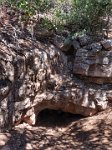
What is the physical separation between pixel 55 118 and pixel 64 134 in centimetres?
89

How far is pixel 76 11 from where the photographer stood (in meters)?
7.31

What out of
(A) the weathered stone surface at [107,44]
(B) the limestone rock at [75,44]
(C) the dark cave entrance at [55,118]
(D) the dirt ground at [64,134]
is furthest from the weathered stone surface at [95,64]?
(C) the dark cave entrance at [55,118]

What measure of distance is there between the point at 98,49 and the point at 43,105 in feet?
5.33

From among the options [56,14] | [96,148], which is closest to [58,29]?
[56,14]

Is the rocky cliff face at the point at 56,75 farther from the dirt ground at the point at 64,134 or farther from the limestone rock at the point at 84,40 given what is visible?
the dirt ground at the point at 64,134

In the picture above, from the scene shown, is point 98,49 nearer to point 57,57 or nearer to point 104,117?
point 57,57

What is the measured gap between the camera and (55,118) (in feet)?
23.4

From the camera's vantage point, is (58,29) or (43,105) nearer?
(43,105)

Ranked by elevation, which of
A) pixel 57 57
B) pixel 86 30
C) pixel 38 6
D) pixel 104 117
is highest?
pixel 38 6

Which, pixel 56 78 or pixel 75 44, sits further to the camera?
pixel 75 44

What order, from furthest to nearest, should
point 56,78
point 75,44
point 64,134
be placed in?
point 75,44
point 56,78
point 64,134

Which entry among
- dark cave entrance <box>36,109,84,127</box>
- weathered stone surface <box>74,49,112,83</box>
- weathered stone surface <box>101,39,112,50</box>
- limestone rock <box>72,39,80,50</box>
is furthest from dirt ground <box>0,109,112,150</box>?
limestone rock <box>72,39,80,50</box>

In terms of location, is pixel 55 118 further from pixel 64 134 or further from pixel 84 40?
pixel 84 40

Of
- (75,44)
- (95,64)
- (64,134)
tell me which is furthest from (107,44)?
(64,134)
